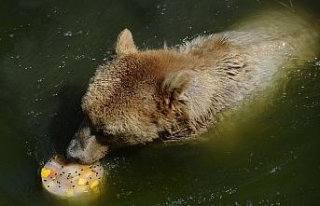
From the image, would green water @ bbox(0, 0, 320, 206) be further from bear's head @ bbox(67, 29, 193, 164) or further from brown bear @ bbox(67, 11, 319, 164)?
bear's head @ bbox(67, 29, 193, 164)

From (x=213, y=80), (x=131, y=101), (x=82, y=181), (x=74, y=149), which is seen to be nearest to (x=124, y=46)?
(x=131, y=101)

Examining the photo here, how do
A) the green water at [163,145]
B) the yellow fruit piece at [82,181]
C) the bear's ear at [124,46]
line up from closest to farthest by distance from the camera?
the bear's ear at [124,46], the yellow fruit piece at [82,181], the green water at [163,145]

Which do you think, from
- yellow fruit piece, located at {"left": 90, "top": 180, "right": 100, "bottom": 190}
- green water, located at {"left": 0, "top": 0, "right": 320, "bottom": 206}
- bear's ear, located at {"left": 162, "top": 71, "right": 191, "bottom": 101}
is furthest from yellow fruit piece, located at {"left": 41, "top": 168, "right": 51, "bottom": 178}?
bear's ear, located at {"left": 162, "top": 71, "right": 191, "bottom": 101}

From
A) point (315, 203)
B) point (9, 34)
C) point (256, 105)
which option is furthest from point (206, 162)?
point (9, 34)

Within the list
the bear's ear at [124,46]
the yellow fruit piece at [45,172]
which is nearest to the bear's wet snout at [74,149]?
the yellow fruit piece at [45,172]

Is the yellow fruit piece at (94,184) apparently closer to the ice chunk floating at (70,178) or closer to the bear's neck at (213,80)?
the ice chunk floating at (70,178)

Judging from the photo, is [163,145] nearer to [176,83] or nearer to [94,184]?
[94,184]
